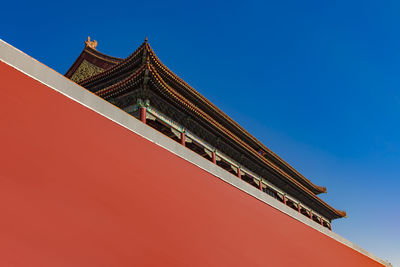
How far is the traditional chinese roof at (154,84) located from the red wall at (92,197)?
2513 millimetres

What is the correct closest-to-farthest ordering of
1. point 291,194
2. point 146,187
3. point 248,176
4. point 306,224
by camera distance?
point 146,187 → point 306,224 → point 248,176 → point 291,194

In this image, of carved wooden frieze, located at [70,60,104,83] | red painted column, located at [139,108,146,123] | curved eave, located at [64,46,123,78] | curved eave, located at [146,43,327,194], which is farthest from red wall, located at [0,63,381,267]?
carved wooden frieze, located at [70,60,104,83]

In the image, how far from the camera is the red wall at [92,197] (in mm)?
3334

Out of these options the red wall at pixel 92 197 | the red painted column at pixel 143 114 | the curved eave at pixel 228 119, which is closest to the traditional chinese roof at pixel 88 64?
the curved eave at pixel 228 119

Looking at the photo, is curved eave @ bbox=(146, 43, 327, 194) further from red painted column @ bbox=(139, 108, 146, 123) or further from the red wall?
the red wall

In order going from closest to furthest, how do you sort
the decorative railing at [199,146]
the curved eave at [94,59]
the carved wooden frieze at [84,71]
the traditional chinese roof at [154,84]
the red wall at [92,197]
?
the red wall at [92,197] → the traditional chinese roof at [154,84] → the decorative railing at [199,146] → the curved eave at [94,59] → the carved wooden frieze at [84,71]

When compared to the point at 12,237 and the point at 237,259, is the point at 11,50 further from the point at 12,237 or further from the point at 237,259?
the point at 237,259

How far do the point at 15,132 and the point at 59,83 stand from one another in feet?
3.33

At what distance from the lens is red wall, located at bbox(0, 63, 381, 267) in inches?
131

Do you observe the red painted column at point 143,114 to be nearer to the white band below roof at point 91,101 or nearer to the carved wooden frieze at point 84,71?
the white band below roof at point 91,101

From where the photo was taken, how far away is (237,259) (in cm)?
582

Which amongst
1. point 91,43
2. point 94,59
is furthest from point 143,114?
point 91,43

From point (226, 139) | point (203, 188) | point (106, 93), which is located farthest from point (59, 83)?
point (226, 139)

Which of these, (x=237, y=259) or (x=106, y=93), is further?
(x=106, y=93)
